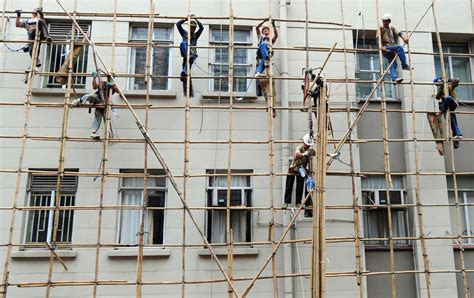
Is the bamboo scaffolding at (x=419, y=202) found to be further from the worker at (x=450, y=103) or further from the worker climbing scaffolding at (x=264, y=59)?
the worker climbing scaffolding at (x=264, y=59)

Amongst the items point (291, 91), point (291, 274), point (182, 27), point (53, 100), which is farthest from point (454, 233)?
point (53, 100)

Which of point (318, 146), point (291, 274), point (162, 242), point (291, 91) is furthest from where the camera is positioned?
point (291, 91)

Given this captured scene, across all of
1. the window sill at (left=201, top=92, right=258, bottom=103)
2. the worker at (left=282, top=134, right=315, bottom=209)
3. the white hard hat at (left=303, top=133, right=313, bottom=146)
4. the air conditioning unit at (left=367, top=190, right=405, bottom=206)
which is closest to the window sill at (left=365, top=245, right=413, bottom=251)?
the air conditioning unit at (left=367, top=190, right=405, bottom=206)

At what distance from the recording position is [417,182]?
12.4 metres

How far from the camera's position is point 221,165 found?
13031 millimetres

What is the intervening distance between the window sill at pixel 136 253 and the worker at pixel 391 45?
21.8 ft

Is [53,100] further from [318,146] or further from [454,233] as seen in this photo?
[454,233]

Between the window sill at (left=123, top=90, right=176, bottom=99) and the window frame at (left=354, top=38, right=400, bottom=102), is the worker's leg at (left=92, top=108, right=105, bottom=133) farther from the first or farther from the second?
the window frame at (left=354, top=38, right=400, bottom=102)

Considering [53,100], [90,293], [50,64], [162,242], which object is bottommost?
[90,293]

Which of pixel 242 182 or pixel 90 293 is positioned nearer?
pixel 90 293

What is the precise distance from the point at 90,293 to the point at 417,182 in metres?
7.70

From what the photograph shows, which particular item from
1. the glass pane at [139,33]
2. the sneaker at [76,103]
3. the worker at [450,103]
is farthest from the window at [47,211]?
the worker at [450,103]

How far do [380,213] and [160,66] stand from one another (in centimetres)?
659

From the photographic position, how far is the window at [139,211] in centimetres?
1273
